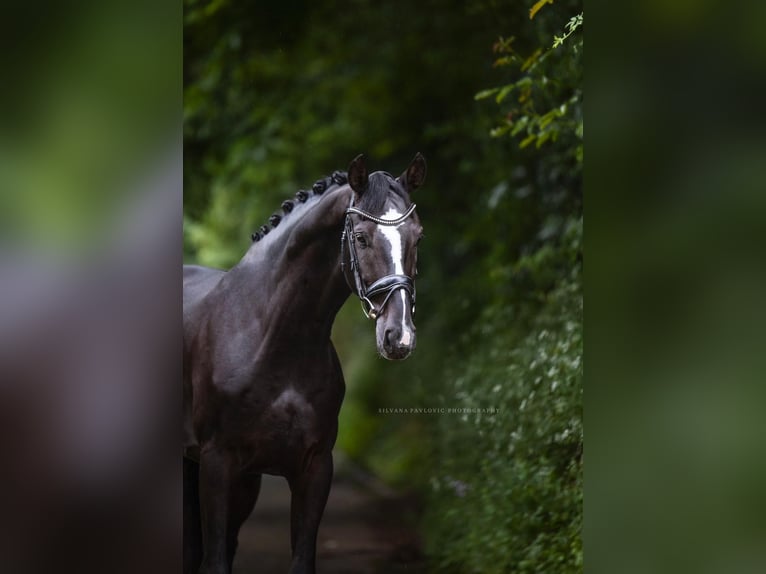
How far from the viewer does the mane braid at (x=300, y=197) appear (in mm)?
4309

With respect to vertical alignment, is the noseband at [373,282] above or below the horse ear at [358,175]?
below

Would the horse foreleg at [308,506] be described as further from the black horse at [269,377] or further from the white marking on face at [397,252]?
the white marking on face at [397,252]

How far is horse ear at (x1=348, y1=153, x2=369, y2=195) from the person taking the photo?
4164 mm

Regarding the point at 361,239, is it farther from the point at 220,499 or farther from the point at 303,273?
the point at 220,499

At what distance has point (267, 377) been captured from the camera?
439 cm

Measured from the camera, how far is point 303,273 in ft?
14.2

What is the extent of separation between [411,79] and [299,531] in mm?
2005

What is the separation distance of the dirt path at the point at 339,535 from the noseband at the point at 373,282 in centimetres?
85

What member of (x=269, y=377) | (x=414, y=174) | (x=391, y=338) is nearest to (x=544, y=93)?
(x=414, y=174)

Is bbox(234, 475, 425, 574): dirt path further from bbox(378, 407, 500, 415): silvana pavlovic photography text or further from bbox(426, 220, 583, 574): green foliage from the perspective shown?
bbox(378, 407, 500, 415): silvana pavlovic photography text
